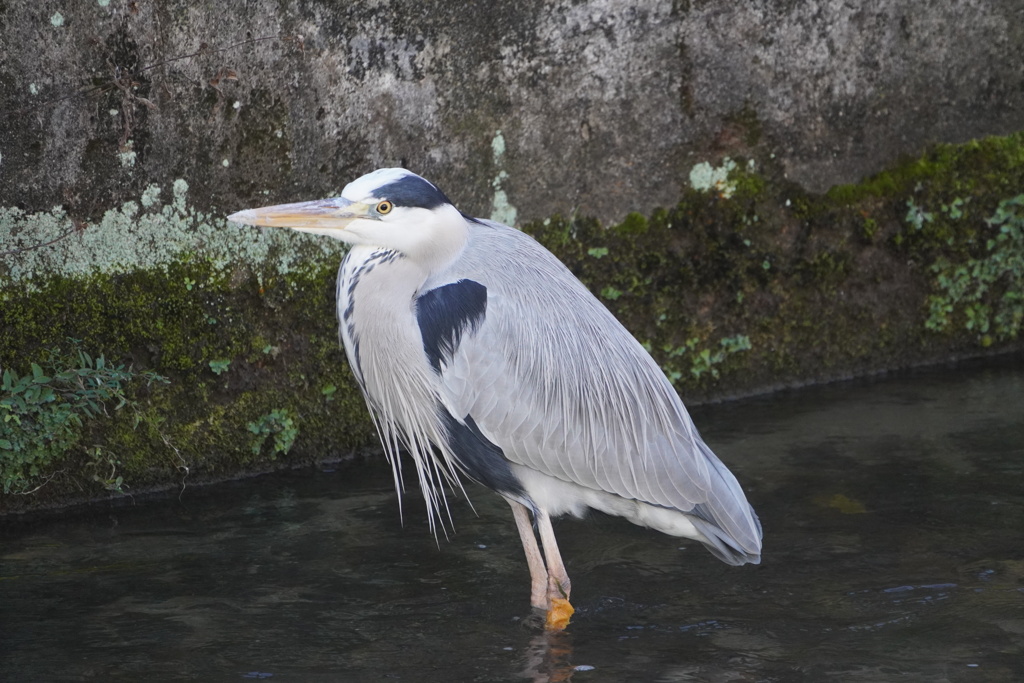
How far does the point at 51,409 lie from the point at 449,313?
1.74 meters

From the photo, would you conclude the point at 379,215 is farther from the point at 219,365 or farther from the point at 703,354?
the point at 703,354

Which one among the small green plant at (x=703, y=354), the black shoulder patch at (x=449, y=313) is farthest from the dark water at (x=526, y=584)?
the black shoulder patch at (x=449, y=313)

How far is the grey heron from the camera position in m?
3.52

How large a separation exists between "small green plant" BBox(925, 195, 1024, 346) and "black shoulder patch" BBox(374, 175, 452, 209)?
10.5ft

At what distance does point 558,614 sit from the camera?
3.72 metres

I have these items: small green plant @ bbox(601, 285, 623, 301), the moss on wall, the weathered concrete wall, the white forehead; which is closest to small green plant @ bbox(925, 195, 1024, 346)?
the moss on wall

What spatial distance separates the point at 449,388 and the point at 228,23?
1828 mm

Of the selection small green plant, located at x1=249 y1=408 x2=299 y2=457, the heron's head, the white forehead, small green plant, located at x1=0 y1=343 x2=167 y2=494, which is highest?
the white forehead

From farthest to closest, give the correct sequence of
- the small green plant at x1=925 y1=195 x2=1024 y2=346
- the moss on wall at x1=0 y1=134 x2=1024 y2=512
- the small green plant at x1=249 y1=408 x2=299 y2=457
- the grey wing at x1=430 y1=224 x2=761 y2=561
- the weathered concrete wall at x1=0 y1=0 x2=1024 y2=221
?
the small green plant at x1=925 y1=195 x2=1024 y2=346 → the small green plant at x1=249 y1=408 x2=299 y2=457 → the moss on wall at x1=0 y1=134 x2=1024 y2=512 → the weathered concrete wall at x1=0 y1=0 x2=1024 y2=221 → the grey wing at x1=430 y1=224 x2=761 y2=561

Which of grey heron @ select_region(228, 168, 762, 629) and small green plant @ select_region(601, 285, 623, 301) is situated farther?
small green plant @ select_region(601, 285, 623, 301)

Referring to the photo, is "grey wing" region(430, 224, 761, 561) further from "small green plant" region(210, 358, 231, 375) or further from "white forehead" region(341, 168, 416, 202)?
"small green plant" region(210, 358, 231, 375)

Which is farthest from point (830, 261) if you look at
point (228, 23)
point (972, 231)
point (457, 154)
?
point (228, 23)

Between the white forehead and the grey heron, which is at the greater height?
the white forehead

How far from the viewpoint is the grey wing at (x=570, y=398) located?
3.59m
